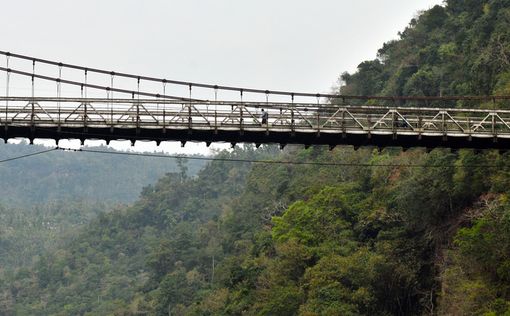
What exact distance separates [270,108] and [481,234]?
16082mm

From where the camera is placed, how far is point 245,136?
126ft

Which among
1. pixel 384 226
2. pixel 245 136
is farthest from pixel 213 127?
pixel 384 226

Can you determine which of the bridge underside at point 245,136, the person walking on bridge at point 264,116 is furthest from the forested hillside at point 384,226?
the person walking on bridge at point 264,116

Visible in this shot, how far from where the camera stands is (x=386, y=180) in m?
69.1

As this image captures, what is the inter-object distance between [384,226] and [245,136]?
27.1m

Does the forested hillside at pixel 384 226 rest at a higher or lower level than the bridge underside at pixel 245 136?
lower

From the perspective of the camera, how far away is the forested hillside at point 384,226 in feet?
168

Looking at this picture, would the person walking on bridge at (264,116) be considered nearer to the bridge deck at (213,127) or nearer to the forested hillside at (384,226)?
Answer: the bridge deck at (213,127)

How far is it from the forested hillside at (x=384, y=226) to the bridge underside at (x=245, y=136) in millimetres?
9888

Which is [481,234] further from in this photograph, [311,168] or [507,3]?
[311,168]

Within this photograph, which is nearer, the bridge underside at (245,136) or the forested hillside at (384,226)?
the bridge underside at (245,136)

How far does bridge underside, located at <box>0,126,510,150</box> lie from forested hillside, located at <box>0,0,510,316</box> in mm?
9888

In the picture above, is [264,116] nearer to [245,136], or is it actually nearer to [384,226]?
[245,136]

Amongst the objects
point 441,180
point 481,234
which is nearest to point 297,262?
point 441,180
